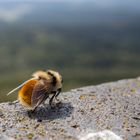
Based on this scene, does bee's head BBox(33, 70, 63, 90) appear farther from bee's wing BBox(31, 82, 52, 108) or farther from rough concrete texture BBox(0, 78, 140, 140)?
rough concrete texture BBox(0, 78, 140, 140)

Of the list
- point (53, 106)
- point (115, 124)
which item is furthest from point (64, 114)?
point (115, 124)

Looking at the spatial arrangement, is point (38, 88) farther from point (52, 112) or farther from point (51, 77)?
point (52, 112)

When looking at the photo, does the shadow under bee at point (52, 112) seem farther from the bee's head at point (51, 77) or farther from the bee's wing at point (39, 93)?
the bee's head at point (51, 77)

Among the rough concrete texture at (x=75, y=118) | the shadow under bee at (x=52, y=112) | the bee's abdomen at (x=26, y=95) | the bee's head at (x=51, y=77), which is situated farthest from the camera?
the bee's head at (x=51, y=77)

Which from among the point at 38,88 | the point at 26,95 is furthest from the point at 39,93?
the point at 26,95

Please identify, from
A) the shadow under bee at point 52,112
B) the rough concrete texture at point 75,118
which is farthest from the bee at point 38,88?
the rough concrete texture at point 75,118

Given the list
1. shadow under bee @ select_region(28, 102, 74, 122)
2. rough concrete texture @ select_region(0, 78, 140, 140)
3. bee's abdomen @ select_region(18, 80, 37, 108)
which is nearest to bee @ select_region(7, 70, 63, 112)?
bee's abdomen @ select_region(18, 80, 37, 108)

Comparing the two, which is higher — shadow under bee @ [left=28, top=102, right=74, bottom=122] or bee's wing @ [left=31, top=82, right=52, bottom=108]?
bee's wing @ [left=31, top=82, right=52, bottom=108]
